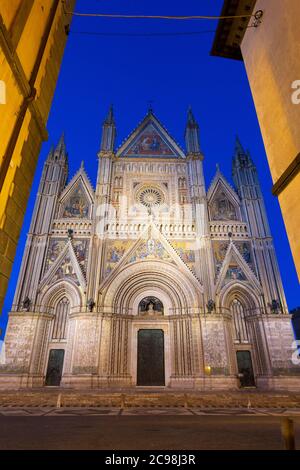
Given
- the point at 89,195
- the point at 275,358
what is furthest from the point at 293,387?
the point at 89,195

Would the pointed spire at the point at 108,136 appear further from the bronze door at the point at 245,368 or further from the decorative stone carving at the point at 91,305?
the bronze door at the point at 245,368

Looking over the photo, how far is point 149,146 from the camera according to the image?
2183 cm

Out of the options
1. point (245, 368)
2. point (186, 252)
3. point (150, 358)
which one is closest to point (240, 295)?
point (245, 368)

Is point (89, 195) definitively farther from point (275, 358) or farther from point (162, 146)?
point (275, 358)

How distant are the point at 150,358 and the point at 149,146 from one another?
1589cm

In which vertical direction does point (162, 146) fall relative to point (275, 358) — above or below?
above

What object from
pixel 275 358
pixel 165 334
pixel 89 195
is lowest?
pixel 275 358

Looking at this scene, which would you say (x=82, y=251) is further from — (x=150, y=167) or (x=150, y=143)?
(x=150, y=143)

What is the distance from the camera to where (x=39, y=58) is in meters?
4.21

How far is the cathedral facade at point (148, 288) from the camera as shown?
1429 cm

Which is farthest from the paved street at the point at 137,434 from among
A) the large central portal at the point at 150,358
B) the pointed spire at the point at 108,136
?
the pointed spire at the point at 108,136

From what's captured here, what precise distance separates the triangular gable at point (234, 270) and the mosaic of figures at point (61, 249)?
8.49m
